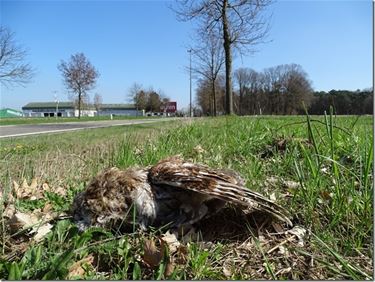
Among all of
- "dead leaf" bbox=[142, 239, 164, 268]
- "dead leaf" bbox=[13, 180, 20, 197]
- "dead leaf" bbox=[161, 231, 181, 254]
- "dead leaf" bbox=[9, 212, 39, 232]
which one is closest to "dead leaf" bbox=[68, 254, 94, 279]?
"dead leaf" bbox=[142, 239, 164, 268]

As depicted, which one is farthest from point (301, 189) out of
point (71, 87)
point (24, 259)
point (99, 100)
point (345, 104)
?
point (99, 100)

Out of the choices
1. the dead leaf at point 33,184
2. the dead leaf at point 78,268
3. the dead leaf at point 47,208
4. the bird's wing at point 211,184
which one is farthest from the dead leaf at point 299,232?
the dead leaf at point 33,184

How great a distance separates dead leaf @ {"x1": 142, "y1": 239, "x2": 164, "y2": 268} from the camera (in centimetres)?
135

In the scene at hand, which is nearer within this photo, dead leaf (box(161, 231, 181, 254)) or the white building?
dead leaf (box(161, 231, 181, 254))

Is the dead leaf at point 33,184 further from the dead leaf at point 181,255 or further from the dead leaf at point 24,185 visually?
the dead leaf at point 181,255

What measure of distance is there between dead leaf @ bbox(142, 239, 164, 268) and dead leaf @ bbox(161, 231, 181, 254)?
0.07 meters

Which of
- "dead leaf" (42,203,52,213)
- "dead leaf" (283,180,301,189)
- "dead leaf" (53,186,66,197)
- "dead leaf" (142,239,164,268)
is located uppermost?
"dead leaf" (283,180,301,189)

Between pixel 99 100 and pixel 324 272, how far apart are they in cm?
7648

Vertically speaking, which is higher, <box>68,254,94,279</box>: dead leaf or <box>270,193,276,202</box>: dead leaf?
<box>270,193,276,202</box>: dead leaf

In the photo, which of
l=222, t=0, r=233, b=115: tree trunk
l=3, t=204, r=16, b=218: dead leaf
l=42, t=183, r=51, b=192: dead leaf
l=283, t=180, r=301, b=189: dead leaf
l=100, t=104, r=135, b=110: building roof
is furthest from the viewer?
l=100, t=104, r=135, b=110: building roof

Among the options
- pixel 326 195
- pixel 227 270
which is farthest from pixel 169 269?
pixel 326 195

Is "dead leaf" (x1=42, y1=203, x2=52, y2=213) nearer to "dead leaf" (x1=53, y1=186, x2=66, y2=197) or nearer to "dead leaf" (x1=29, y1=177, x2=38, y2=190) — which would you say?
"dead leaf" (x1=53, y1=186, x2=66, y2=197)

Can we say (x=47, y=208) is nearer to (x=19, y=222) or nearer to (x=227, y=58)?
(x=19, y=222)

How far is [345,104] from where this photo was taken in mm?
4230
